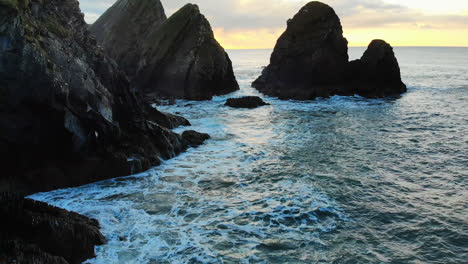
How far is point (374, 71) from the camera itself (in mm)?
40938

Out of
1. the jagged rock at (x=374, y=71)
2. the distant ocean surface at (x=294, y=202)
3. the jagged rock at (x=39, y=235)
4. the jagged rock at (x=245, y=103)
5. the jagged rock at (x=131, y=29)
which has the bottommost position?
the distant ocean surface at (x=294, y=202)

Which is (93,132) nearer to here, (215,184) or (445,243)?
(215,184)

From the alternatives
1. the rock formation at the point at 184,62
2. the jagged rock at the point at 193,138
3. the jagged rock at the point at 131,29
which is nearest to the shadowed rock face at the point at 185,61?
the rock formation at the point at 184,62

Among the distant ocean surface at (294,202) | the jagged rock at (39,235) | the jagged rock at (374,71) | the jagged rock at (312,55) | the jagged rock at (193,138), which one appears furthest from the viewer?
the jagged rock at (374,71)

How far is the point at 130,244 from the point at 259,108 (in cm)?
2621

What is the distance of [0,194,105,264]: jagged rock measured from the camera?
6.70 m

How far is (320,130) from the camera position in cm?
2455

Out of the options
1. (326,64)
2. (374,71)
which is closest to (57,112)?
(326,64)

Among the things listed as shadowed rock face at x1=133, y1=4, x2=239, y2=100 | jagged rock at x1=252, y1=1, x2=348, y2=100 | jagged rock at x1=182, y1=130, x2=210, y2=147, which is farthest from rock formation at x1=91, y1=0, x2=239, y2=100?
jagged rock at x1=182, y1=130, x2=210, y2=147

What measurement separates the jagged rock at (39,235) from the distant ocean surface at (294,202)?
1.96 feet

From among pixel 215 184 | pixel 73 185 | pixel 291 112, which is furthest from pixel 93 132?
pixel 291 112

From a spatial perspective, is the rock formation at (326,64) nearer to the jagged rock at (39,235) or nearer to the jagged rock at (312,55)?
the jagged rock at (312,55)

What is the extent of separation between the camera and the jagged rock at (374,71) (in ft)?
133

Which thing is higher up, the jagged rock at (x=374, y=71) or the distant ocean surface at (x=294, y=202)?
the jagged rock at (x=374, y=71)
